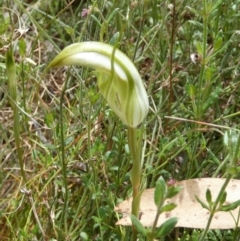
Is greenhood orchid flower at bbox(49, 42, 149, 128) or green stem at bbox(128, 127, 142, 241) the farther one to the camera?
green stem at bbox(128, 127, 142, 241)

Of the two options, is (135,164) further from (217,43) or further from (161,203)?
(217,43)

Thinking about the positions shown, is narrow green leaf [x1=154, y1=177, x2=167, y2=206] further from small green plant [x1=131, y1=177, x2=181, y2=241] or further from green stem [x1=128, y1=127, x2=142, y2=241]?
green stem [x1=128, y1=127, x2=142, y2=241]

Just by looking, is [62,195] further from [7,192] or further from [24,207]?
[7,192]

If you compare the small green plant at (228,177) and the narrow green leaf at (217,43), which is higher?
the narrow green leaf at (217,43)

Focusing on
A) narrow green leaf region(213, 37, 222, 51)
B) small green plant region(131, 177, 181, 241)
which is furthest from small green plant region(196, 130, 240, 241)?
narrow green leaf region(213, 37, 222, 51)

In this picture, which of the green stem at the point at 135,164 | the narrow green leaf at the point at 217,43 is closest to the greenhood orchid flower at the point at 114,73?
the green stem at the point at 135,164

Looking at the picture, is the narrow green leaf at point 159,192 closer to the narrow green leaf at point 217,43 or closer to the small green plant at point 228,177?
the small green plant at point 228,177

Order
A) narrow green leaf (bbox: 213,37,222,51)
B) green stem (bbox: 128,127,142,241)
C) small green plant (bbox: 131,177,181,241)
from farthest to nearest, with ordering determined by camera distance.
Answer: narrow green leaf (bbox: 213,37,222,51) → green stem (bbox: 128,127,142,241) → small green plant (bbox: 131,177,181,241)

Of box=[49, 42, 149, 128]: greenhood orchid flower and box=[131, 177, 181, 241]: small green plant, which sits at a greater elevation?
box=[49, 42, 149, 128]: greenhood orchid flower

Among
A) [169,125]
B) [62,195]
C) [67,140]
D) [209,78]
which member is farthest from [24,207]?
[209,78]
